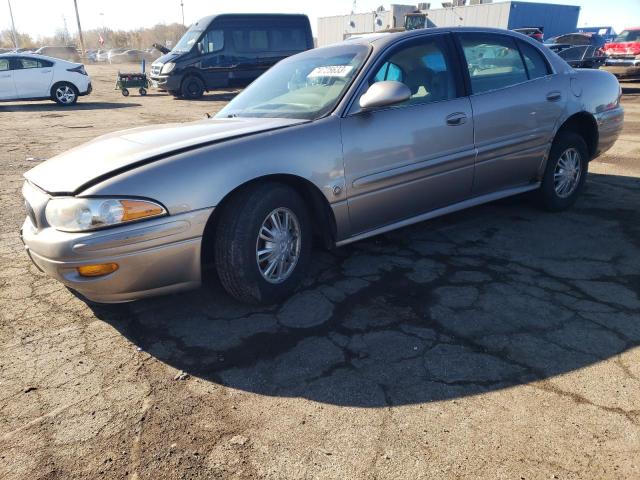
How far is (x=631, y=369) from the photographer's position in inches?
94.1

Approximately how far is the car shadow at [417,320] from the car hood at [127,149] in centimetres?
85

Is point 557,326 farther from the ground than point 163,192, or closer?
closer

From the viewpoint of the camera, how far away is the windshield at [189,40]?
15.5 metres

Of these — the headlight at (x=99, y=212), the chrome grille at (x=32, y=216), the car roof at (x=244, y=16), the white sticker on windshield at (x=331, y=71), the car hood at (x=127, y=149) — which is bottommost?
the chrome grille at (x=32, y=216)

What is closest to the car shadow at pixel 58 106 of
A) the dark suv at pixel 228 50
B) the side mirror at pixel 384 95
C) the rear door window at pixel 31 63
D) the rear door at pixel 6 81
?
the rear door at pixel 6 81

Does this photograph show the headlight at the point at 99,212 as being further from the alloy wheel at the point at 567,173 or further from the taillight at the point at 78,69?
the taillight at the point at 78,69

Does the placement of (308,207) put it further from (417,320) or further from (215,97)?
(215,97)

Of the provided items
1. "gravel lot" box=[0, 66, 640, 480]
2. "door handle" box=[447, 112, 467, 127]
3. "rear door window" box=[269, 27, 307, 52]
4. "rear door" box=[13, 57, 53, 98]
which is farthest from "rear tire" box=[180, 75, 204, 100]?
"door handle" box=[447, 112, 467, 127]

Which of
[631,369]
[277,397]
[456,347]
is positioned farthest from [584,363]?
[277,397]

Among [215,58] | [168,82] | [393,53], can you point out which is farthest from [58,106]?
→ [393,53]

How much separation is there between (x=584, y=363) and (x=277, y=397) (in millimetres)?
1497

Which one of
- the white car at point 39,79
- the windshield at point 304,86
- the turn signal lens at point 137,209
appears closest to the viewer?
the turn signal lens at point 137,209

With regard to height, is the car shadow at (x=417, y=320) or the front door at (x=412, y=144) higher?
the front door at (x=412, y=144)

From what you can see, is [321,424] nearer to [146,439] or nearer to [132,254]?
[146,439]
